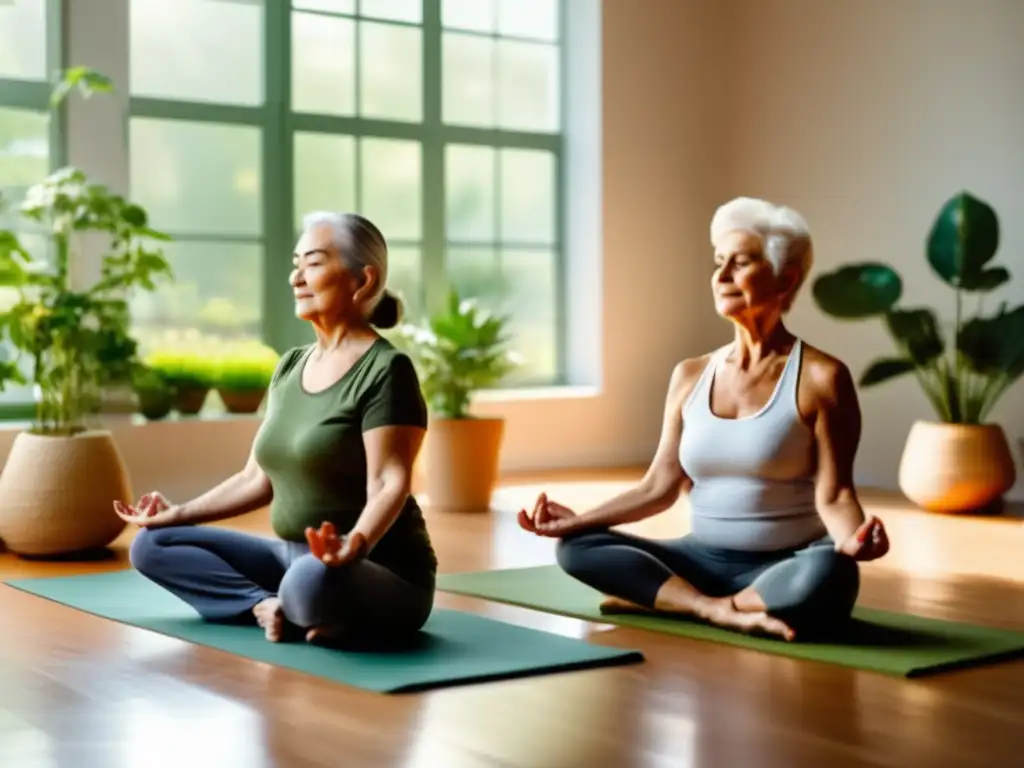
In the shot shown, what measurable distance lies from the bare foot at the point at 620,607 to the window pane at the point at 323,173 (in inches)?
163

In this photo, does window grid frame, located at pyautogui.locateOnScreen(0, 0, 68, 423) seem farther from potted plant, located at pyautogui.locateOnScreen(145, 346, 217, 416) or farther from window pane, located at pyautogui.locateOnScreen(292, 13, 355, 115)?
window pane, located at pyautogui.locateOnScreen(292, 13, 355, 115)

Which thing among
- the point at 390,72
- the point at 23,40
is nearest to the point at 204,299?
the point at 23,40

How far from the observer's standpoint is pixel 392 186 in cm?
812

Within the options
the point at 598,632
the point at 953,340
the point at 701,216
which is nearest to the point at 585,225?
the point at 701,216

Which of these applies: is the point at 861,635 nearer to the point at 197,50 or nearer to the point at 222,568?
the point at 222,568

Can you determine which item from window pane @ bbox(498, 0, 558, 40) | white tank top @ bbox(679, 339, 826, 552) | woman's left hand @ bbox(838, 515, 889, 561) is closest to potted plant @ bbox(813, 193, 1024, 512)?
window pane @ bbox(498, 0, 558, 40)

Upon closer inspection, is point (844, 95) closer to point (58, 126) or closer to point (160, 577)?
point (58, 126)

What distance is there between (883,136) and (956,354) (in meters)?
1.47

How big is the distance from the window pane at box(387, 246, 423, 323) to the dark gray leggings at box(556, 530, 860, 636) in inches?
170

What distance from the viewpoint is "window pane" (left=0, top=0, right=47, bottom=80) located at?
271 inches

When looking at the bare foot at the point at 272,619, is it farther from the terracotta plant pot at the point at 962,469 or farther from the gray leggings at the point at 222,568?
the terracotta plant pot at the point at 962,469

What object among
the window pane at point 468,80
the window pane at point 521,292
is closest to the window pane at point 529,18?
the window pane at point 468,80

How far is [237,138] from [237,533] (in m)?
4.16

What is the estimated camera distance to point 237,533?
3820 mm
